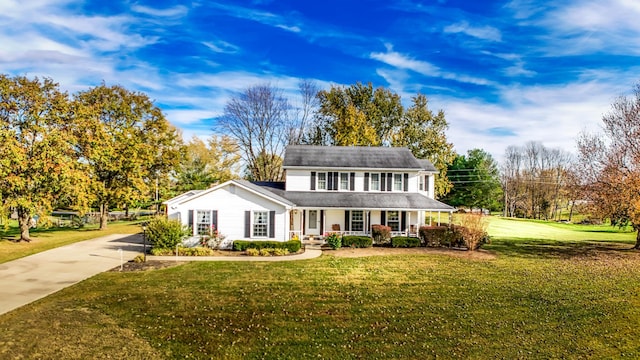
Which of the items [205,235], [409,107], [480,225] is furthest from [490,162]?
[205,235]

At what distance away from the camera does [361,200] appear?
1049 inches

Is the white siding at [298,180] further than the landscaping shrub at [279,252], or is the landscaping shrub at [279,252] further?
the white siding at [298,180]

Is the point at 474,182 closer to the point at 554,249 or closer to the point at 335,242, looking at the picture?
the point at 554,249

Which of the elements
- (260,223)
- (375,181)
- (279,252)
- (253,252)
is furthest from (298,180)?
(253,252)

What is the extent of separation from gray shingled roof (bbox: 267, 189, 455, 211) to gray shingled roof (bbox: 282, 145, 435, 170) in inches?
82.5

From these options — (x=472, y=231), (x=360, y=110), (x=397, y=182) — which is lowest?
(x=472, y=231)

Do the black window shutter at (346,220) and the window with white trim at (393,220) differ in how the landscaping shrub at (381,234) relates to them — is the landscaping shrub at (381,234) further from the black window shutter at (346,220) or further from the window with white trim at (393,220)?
the black window shutter at (346,220)

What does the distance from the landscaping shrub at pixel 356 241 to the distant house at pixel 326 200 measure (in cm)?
214

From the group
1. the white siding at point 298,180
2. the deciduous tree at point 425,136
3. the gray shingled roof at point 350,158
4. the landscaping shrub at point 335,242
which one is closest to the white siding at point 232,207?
the landscaping shrub at point 335,242

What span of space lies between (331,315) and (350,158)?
757 inches

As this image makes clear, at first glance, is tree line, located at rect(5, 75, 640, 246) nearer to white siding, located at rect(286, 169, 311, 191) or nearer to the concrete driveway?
the concrete driveway

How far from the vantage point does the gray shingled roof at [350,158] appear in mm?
28156

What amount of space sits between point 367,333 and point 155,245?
15453 millimetres

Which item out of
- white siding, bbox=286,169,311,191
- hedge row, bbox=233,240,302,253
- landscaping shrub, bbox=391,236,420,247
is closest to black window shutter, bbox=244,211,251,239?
hedge row, bbox=233,240,302,253
